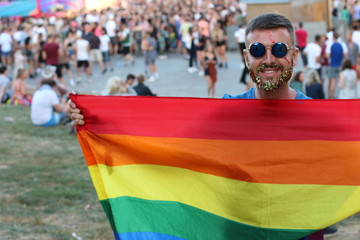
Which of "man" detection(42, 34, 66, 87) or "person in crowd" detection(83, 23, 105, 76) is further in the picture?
"person in crowd" detection(83, 23, 105, 76)

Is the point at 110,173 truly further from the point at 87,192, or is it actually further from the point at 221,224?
the point at 87,192

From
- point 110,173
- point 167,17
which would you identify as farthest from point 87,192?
point 167,17

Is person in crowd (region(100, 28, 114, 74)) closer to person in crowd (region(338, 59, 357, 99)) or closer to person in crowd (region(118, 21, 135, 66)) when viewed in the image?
person in crowd (region(118, 21, 135, 66))

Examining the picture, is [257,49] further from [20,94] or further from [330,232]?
[20,94]

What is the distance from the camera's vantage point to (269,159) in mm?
3574

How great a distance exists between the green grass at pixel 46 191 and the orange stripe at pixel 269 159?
3040 millimetres

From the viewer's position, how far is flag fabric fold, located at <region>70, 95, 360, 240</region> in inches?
138

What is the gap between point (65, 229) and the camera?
682 cm

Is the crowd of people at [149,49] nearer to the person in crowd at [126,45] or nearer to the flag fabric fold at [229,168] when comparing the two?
the person in crowd at [126,45]

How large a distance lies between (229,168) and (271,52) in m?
0.68

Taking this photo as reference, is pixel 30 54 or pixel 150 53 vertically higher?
pixel 30 54

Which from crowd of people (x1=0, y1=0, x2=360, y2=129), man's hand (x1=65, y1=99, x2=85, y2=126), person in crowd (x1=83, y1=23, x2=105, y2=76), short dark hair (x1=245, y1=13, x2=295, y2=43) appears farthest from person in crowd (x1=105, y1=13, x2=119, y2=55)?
short dark hair (x1=245, y1=13, x2=295, y2=43)

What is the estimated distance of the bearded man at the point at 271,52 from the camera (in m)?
3.32


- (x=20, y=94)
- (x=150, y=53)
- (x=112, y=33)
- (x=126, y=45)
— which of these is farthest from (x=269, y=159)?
(x=112, y=33)
